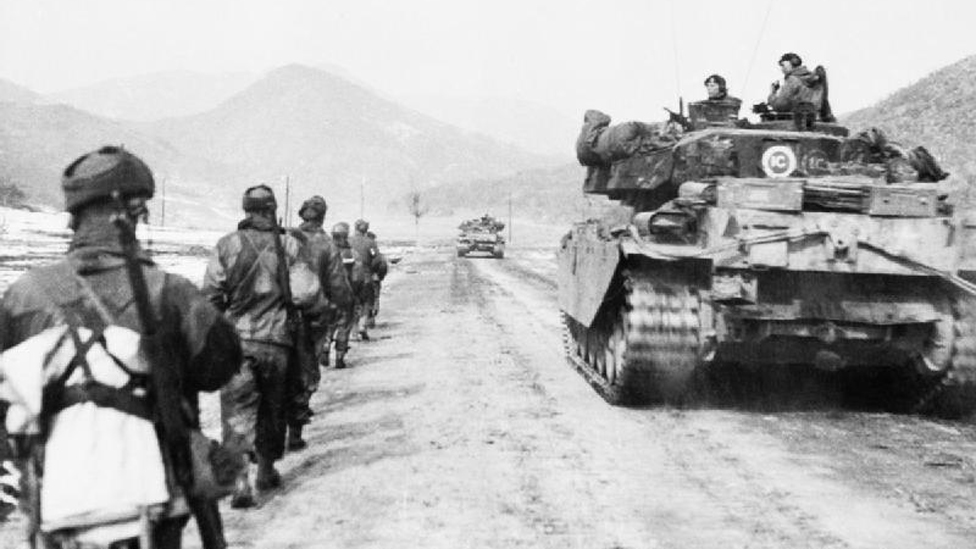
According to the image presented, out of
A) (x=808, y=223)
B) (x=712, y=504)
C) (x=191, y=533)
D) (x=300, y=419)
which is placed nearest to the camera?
(x=191, y=533)

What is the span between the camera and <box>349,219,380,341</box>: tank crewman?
14.9m

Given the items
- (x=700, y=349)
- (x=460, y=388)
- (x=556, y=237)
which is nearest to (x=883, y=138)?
(x=700, y=349)

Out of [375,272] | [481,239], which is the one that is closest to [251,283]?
[375,272]

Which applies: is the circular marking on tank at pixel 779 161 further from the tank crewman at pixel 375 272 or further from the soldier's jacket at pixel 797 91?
the tank crewman at pixel 375 272

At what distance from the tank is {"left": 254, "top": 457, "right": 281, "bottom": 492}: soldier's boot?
10.9 ft

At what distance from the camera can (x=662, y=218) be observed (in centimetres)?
940

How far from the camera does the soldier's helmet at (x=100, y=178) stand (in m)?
3.11

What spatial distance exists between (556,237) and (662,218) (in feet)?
204

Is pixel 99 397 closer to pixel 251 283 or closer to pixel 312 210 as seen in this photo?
pixel 251 283

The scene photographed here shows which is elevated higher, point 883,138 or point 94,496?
point 883,138

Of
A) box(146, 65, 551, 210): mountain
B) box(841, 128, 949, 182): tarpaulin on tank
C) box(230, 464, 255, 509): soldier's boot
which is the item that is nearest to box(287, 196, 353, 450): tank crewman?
box(230, 464, 255, 509): soldier's boot

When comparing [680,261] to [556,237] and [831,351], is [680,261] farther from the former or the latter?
[556,237]

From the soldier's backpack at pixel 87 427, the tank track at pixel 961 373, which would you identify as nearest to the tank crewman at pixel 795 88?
the tank track at pixel 961 373

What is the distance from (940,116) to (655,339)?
41.4 metres
